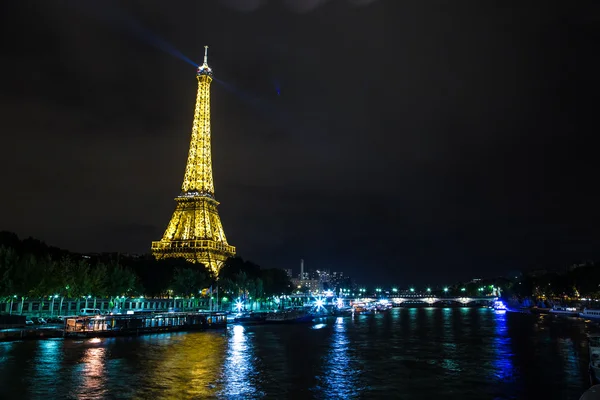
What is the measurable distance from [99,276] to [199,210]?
49.7m

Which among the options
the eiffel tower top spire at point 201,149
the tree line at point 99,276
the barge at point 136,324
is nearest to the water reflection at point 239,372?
the barge at point 136,324

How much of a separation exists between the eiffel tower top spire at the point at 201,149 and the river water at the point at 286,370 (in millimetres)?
74828

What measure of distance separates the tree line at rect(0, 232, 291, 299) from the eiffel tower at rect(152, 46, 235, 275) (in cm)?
620

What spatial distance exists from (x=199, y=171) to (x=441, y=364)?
10206cm

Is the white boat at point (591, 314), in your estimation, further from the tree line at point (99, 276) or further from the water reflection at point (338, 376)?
the water reflection at point (338, 376)

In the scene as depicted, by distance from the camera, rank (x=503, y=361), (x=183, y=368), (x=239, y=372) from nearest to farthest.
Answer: (x=239, y=372) → (x=183, y=368) → (x=503, y=361)

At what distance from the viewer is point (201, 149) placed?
137125mm

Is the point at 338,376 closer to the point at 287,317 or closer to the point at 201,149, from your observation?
the point at 287,317

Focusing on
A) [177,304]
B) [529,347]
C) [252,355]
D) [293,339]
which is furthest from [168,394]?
[177,304]

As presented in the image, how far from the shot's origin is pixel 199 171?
136 m

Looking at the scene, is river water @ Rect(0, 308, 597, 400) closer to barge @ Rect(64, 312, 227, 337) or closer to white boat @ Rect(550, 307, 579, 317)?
barge @ Rect(64, 312, 227, 337)

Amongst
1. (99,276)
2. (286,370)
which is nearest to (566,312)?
(99,276)

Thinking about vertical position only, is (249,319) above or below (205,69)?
below

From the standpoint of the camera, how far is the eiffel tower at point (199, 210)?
5118 inches
